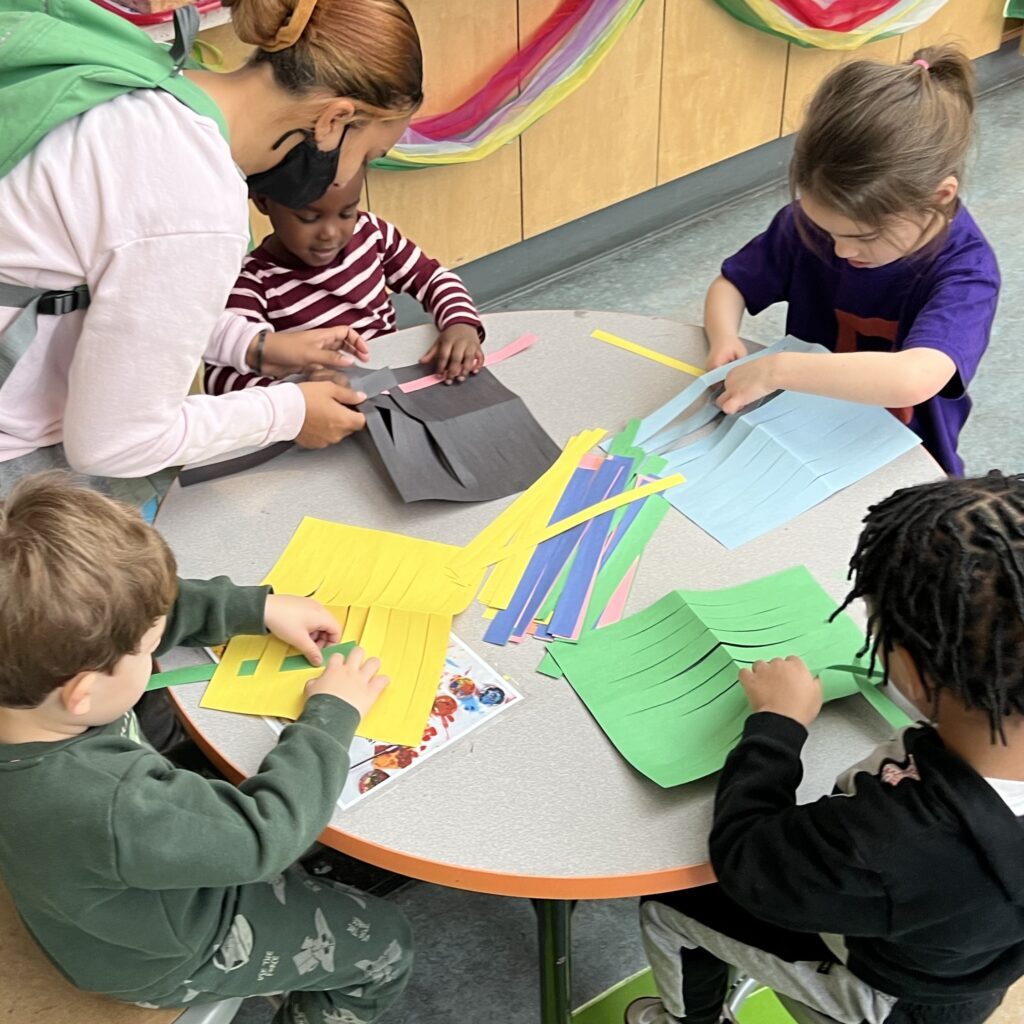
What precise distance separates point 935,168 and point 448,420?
715 millimetres

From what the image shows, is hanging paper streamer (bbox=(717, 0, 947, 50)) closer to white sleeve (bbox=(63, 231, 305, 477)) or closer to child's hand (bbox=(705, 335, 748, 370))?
child's hand (bbox=(705, 335, 748, 370))

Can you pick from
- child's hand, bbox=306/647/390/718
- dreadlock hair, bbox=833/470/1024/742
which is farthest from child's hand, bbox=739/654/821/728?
child's hand, bbox=306/647/390/718

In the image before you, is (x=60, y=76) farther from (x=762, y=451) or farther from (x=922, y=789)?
(x=922, y=789)

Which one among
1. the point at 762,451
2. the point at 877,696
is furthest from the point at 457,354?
the point at 877,696

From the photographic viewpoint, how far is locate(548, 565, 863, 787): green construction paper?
1.03 meters

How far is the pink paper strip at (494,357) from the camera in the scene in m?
1.56

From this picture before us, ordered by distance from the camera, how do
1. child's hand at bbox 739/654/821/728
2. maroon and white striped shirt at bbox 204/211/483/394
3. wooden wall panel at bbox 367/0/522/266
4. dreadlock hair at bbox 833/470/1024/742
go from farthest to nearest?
wooden wall panel at bbox 367/0/522/266, maroon and white striped shirt at bbox 204/211/483/394, child's hand at bbox 739/654/821/728, dreadlock hair at bbox 833/470/1024/742

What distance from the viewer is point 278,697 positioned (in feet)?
3.60

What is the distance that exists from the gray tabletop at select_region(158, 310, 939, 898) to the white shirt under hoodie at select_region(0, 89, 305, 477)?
181 mm

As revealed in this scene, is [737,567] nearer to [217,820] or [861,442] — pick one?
[861,442]

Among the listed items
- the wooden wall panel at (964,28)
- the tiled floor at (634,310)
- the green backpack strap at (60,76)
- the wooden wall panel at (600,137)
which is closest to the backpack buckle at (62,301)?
the green backpack strap at (60,76)

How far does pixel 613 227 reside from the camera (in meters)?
3.43

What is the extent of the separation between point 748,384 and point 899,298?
35 centimetres

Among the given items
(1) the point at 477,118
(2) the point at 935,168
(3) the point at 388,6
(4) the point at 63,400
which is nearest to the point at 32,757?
(4) the point at 63,400
